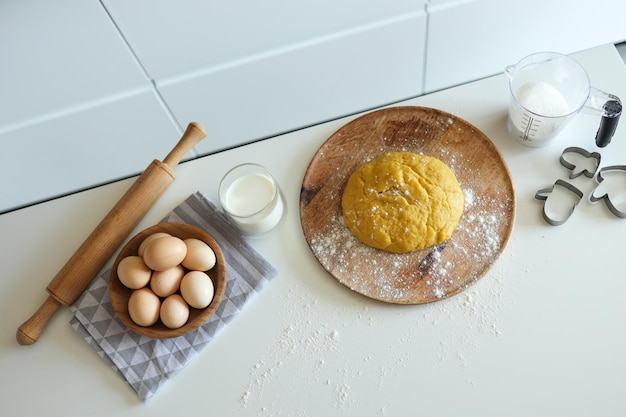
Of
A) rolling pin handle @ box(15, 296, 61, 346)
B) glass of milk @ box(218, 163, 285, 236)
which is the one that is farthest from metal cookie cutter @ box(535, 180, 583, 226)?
rolling pin handle @ box(15, 296, 61, 346)

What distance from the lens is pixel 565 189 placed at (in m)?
1.00

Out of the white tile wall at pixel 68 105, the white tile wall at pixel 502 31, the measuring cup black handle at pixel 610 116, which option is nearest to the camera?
the white tile wall at pixel 68 105

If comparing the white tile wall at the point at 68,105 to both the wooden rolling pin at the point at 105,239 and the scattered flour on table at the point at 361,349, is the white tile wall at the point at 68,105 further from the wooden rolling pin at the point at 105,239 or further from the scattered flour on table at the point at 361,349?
the scattered flour on table at the point at 361,349

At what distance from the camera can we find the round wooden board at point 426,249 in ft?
3.08

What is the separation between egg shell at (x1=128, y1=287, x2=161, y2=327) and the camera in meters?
0.89

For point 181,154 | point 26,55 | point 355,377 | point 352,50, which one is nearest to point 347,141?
point 352,50

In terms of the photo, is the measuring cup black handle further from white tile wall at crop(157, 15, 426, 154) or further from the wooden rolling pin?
the wooden rolling pin

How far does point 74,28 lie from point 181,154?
28 centimetres

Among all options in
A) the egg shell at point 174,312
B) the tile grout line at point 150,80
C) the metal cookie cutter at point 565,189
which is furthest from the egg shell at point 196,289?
the metal cookie cutter at point 565,189

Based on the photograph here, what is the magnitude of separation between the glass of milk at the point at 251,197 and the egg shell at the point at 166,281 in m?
0.14

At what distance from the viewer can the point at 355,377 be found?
912 millimetres

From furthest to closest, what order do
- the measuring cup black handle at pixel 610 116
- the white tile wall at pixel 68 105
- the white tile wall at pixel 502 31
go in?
1. the white tile wall at pixel 502 31
2. the measuring cup black handle at pixel 610 116
3. the white tile wall at pixel 68 105

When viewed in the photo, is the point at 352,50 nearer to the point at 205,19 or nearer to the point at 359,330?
the point at 205,19

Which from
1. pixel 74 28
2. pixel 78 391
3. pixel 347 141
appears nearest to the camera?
pixel 74 28
